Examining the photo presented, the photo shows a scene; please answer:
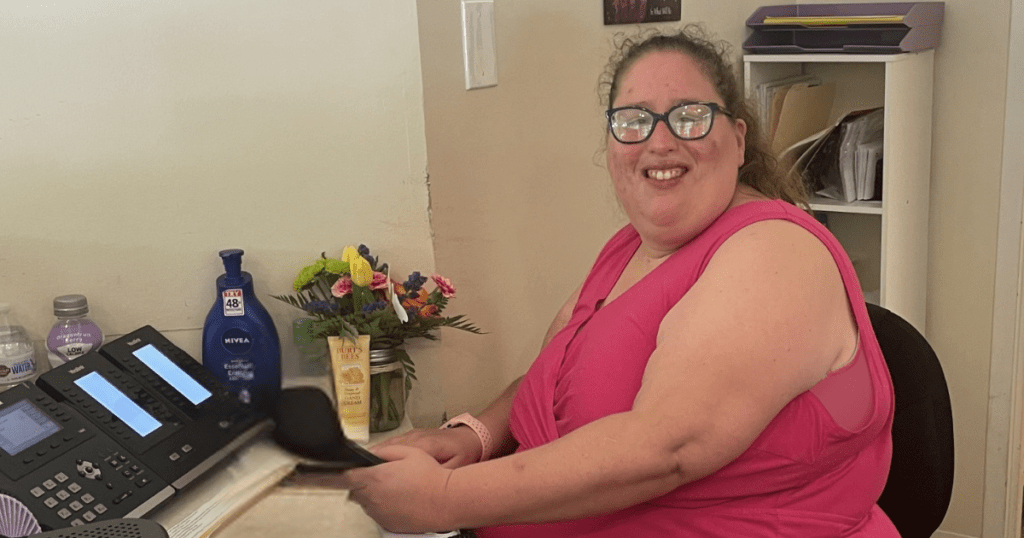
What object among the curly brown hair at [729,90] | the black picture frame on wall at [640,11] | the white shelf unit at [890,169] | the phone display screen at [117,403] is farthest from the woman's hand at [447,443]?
the white shelf unit at [890,169]

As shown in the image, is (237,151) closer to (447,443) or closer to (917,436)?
(447,443)

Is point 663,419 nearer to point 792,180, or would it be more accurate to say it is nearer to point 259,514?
point 259,514

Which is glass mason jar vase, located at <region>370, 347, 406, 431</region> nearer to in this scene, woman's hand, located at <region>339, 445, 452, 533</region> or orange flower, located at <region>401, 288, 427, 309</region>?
orange flower, located at <region>401, 288, 427, 309</region>

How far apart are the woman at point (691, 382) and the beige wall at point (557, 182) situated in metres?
0.39

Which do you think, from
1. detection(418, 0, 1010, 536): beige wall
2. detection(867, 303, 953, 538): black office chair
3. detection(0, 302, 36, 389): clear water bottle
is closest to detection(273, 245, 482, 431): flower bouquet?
detection(418, 0, 1010, 536): beige wall

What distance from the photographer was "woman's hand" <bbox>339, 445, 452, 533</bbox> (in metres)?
1.21

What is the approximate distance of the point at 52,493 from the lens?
42.1 inches

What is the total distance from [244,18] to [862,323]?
96 centimetres

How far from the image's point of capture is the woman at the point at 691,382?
1138 mm

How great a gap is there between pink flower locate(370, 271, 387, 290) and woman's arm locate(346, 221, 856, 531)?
0.35 metres

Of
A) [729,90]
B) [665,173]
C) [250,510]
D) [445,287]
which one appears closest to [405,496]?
[250,510]

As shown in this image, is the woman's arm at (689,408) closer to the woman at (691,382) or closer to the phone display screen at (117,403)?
the woman at (691,382)

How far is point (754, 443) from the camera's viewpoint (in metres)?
1.21

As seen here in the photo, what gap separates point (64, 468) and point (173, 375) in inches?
10.1
